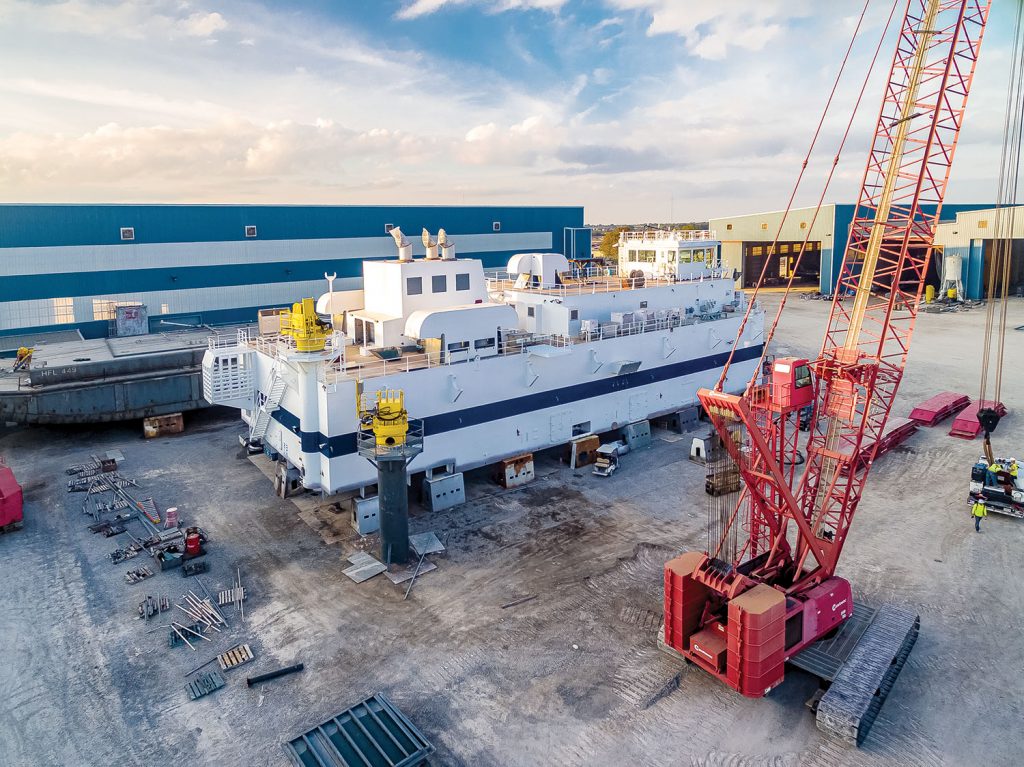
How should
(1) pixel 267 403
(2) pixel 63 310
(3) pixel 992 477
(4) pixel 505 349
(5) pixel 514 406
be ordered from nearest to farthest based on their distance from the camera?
(3) pixel 992 477 < (1) pixel 267 403 < (5) pixel 514 406 < (4) pixel 505 349 < (2) pixel 63 310

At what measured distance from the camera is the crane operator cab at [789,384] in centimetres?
1318

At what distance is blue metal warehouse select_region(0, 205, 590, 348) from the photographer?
30109mm

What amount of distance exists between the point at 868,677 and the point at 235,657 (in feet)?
38.1

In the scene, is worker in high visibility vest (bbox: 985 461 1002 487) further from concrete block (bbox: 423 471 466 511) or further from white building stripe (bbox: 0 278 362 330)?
white building stripe (bbox: 0 278 362 330)

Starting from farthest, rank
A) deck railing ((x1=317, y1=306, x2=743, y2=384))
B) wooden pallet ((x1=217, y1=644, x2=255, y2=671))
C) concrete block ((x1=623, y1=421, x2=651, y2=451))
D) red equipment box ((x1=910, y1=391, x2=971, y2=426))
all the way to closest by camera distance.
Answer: red equipment box ((x1=910, y1=391, x2=971, y2=426)) < concrete block ((x1=623, y1=421, x2=651, y2=451)) < deck railing ((x1=317, y1=306, x2=743, y2=384)) < wooden pallet ((x1=217, y1=644, x2=255, y2=671))

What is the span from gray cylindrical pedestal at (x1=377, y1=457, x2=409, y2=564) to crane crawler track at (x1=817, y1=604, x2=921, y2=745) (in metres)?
9.62

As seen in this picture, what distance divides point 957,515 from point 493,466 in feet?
45.3

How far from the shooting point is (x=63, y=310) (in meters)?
31.1

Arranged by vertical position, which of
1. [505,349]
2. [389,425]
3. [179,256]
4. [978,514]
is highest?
[179,256]

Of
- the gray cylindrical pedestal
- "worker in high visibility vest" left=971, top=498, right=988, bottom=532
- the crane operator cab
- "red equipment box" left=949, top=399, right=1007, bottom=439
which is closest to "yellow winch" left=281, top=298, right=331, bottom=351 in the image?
the gray cylindrical pedestal

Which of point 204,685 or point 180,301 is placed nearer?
point 204,685

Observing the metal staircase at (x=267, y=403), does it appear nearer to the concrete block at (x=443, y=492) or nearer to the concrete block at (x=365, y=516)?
the concrete block at (x=365, y=516)

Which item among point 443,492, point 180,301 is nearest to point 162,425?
point 180,301

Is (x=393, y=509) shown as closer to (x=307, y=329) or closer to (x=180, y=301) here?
(x=307, y=329)
